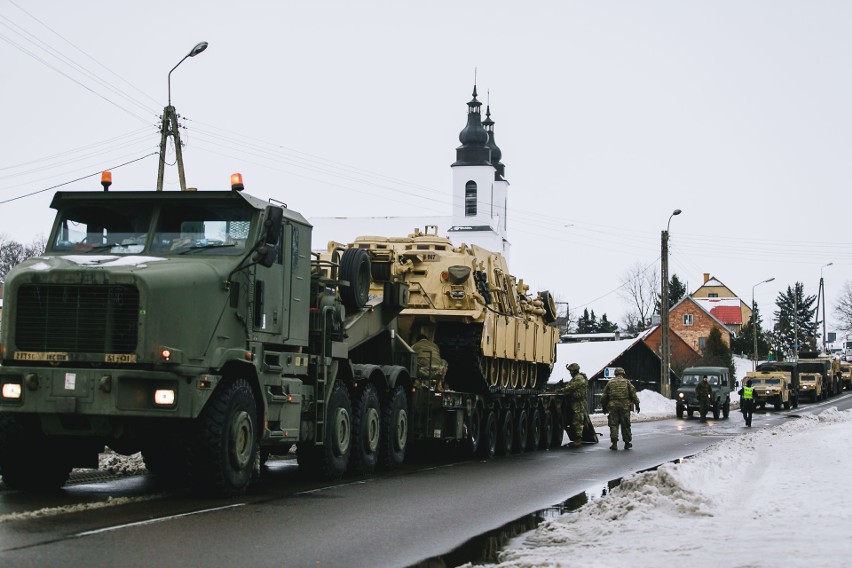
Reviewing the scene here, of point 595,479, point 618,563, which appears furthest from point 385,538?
point 595,479

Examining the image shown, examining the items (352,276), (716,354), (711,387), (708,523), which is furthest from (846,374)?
(708,523)

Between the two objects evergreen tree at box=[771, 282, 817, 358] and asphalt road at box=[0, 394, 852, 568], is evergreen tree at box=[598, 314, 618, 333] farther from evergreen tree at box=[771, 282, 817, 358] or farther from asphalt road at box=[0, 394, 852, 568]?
asphalt road at box=[0, 394, 852, 568]

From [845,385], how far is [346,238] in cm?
4345

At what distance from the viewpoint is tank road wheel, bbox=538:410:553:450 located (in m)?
26.2

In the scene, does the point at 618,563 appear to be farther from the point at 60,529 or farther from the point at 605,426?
the point at 605,426

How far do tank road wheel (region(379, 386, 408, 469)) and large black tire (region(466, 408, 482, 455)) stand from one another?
9.71 feet

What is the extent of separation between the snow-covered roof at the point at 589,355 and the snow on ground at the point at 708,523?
45.3 meters

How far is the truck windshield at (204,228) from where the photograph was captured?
44.3 ft

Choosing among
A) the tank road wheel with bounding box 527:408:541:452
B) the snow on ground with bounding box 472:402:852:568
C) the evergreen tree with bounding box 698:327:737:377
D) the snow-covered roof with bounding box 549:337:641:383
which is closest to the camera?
the snow on ground with bounding box 472:402:852:568

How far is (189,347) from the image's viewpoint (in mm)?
12484

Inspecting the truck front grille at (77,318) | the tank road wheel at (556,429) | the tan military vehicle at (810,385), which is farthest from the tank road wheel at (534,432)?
the tan military vehicle at (810,385)

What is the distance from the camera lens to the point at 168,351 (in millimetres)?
12156

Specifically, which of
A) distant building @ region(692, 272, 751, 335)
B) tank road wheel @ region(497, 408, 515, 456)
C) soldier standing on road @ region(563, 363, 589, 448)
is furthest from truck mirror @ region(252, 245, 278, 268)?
distant building @ region(692, 272, 751, 335)

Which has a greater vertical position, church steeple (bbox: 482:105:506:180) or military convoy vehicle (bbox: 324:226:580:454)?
church steeple (bbox: 482:105:506:180)
